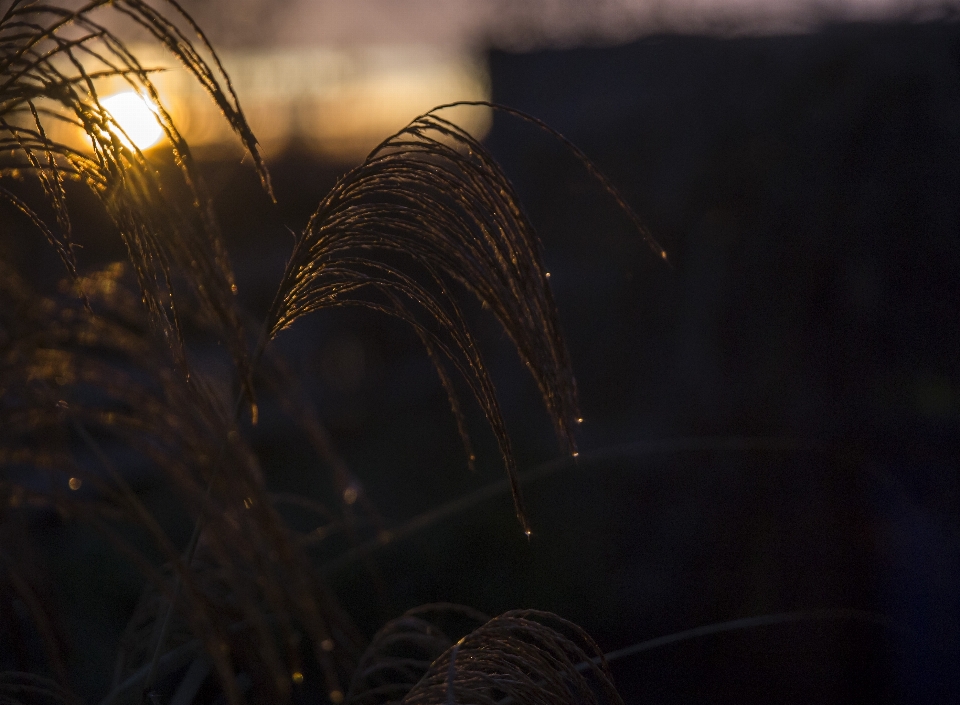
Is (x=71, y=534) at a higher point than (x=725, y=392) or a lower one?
lower

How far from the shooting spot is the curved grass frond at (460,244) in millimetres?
976

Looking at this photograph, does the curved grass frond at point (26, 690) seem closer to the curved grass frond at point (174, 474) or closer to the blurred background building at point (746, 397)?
the curved grass frond at point (174, 474)

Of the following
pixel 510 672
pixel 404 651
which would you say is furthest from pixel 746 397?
pixel 510 672

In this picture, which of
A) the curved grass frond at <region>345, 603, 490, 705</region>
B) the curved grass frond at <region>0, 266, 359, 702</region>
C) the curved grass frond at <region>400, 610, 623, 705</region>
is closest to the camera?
the curved grass frond at <region>0, 266, 359, 702</region>

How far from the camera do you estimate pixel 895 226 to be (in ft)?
10.9

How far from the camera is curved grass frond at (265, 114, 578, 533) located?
3.20 ft

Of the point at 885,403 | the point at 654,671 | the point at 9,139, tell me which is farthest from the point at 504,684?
the point at 885,403

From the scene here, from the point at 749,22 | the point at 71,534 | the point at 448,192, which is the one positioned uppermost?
the point at 749,22

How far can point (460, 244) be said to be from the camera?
1.02m

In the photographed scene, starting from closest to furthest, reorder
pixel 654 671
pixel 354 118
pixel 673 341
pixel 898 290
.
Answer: pixel 654 671
pixel 898 290
pixel 673 341
pixel 354 118

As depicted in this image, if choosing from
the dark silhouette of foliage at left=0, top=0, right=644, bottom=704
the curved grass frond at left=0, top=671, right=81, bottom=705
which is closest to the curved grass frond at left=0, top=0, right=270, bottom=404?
the dark silhouette of foliage at left=0, top=0, right=644, bottom=704

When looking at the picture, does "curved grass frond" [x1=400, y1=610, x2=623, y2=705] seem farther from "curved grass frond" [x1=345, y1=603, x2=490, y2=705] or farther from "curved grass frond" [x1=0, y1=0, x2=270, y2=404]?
"curved grass frond" [x1=0, y1=0, x2=270, y2=404]

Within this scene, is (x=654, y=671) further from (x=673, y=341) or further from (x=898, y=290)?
(x=673, y=341)

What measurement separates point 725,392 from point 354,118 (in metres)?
7.74
